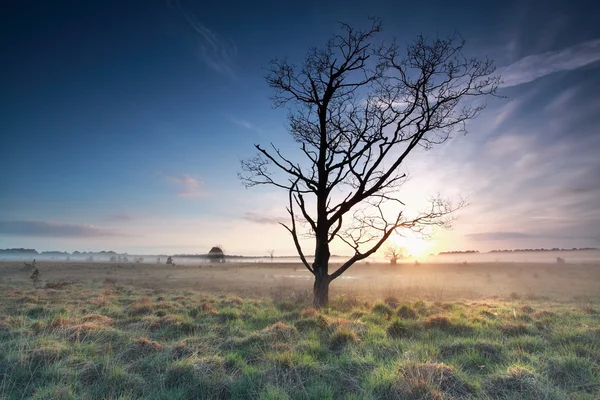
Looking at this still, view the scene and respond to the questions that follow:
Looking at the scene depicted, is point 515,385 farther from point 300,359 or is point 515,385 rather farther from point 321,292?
point 321,292

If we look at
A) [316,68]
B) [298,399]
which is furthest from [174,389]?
[316,68]

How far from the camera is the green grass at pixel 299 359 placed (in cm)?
503

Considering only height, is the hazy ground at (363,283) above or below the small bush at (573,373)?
above

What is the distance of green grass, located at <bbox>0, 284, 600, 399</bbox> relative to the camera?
16.5ft

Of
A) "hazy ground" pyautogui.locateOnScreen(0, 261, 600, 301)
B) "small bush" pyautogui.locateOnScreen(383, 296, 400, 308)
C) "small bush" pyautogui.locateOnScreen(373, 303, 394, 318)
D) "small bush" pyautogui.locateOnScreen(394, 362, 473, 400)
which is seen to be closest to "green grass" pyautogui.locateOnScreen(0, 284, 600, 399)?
"small bush" pyautogui.locateOnScreen(394, 362, 473, 400)

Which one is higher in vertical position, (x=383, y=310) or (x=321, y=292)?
(x=321, y=292)

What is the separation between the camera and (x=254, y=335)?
7672 mm

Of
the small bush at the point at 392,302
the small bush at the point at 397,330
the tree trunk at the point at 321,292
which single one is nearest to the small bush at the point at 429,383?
the small bush at the point at 397,330

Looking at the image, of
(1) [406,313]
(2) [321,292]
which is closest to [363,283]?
(2) [321,292]

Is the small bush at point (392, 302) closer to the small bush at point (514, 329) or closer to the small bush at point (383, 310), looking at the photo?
the small bush at point (383, 310)

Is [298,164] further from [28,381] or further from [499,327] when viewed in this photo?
[28,381]

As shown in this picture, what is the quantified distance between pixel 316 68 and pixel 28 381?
12.4 metres

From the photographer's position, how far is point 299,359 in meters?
6.12

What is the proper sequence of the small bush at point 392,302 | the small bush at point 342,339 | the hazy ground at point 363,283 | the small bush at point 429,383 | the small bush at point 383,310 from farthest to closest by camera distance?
the hazy ground at point 363,283, the small bush at point 392,302, the small bush at point 383,310, the small bush at point 342,339, the small bush at point 429,383
